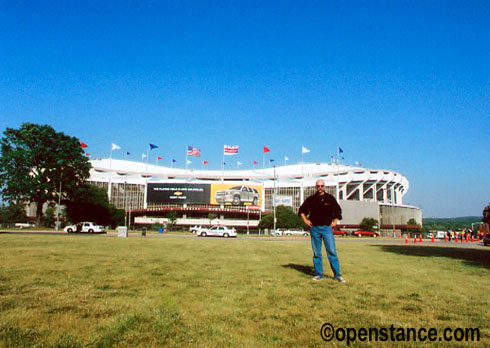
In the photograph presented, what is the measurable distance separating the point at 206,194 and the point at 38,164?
57.1 metres

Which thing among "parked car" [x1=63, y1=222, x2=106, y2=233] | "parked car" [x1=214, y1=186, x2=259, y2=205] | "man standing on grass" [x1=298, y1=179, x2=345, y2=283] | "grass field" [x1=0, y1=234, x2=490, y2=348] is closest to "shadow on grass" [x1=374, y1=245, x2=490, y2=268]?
"grass field" [x1=0, y1=234, x2=490, y2=348]

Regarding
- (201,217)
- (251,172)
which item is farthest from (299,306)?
(251,172)

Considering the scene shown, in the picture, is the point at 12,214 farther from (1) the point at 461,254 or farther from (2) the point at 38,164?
(1) the point at 461,254

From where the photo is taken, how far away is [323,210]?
315 inches

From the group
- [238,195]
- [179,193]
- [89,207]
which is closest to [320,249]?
[89,207]

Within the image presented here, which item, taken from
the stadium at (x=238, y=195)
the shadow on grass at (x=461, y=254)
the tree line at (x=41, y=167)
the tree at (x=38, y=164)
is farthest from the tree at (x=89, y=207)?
the shadow on grass at (x=461, y=254)

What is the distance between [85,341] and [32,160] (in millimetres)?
55075

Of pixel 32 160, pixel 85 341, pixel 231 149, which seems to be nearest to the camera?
pixel 85 341

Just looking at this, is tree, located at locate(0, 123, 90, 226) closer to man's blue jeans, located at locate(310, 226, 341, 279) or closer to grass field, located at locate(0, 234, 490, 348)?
grass field, located at locate(0, 234, 490, 348)

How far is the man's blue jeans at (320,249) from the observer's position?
7.60m

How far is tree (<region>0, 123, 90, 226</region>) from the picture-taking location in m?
49.1

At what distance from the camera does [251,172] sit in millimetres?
140250

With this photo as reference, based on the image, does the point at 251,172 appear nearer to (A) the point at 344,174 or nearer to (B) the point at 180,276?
(A) the point at 344,174

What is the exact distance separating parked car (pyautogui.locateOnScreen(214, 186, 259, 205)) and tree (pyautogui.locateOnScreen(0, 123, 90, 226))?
2044 inches
